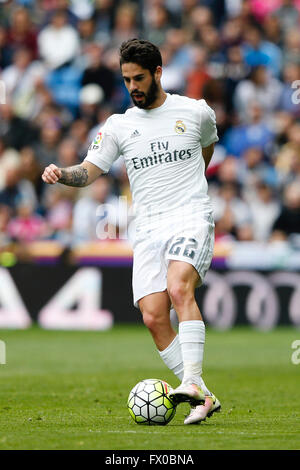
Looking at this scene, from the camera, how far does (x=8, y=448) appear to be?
5953 mm

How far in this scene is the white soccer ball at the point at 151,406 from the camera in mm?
7363

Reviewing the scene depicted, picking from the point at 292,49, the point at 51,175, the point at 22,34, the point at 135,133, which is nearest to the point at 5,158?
the point at 22,34

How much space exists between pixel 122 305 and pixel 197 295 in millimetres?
1284

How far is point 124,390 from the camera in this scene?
32.9ft

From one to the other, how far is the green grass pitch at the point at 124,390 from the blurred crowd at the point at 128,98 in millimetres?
2126

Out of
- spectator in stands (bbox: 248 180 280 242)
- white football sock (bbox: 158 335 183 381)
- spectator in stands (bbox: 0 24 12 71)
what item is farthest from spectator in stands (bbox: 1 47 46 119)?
white football sock (bbox: 158 335 183 381)

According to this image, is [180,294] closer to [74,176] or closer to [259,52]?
[74,176]

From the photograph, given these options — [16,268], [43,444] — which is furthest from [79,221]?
[43,444]

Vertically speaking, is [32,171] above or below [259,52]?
below

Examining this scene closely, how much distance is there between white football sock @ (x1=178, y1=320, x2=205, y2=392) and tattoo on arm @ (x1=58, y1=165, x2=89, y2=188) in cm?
132

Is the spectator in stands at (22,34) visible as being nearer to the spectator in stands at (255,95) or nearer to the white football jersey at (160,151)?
the spectator in stands at (255,95)

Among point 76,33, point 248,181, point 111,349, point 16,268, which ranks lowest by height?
point 111,349

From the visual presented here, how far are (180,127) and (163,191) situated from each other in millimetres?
519

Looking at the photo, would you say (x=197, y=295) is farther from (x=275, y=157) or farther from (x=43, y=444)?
(x=43, y=444)
